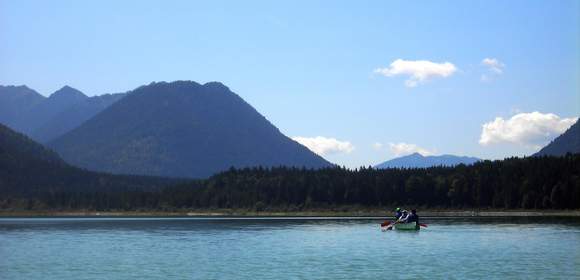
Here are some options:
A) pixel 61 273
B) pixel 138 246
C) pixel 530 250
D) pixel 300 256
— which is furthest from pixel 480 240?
pixel 61 273

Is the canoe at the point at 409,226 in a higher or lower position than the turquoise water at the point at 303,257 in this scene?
higher

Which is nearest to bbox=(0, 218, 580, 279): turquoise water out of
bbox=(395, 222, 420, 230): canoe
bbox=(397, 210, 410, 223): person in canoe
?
bbox=(395, 222, 420, 230): canoe

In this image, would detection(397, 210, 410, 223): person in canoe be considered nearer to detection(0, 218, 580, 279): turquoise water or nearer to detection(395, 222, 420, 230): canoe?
detection(395, 222, 420, 230): canoe

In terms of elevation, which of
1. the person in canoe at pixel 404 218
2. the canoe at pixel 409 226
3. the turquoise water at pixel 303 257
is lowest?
the turquoise water at pixel 303 257

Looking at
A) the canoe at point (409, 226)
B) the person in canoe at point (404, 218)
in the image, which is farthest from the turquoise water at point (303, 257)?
the person in canoe at point (404, 218)

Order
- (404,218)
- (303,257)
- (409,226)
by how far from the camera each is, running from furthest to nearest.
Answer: (404,218), (409,226), (303,257)

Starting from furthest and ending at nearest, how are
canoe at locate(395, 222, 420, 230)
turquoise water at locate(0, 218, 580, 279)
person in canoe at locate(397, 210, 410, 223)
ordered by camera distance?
1. person in canoe at locate(397, 210, 410, 223)
2. canoe at locate(395, 222, 420, 230)
3. turquoise water at locate(0, 218, 580, 279)

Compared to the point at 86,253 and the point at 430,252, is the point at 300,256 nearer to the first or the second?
the point at 430,252

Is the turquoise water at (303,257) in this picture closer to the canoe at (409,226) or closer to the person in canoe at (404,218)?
the canoe at (409,226)

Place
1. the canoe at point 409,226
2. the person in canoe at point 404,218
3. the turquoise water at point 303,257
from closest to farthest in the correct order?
the turquoise water at point 303,257 < the canoe at point 409,226 < the person in canoe at point 404,218

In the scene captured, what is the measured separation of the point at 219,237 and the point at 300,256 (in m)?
43.2

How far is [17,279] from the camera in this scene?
226ft

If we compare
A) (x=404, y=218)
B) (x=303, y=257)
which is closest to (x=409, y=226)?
(x=404, y=218)

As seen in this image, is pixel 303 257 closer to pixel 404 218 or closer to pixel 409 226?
pixel 409 226
